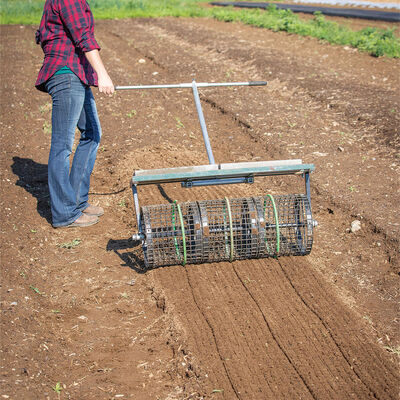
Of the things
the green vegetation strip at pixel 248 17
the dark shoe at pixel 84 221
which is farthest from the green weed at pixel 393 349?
the green vegetation strip at pixel 248 17

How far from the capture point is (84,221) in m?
6.14

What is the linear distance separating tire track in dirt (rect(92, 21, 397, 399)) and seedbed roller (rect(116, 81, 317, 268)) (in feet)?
0.55

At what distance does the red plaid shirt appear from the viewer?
5121 mm

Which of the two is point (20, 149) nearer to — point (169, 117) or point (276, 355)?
point (169, 117)

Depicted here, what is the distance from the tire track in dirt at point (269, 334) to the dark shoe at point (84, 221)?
1302mm

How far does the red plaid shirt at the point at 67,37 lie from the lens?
512 centimetres

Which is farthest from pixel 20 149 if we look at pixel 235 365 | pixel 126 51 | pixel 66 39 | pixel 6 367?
pixel 126 51

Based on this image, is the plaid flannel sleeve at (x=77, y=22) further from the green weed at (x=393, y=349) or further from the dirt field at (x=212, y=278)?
the green weed at (x=393, y=349)

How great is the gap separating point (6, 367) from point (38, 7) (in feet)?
68.6

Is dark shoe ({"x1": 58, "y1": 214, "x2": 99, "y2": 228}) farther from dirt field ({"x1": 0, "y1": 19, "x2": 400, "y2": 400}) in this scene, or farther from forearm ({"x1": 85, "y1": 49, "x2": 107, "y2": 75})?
forearm ({"x1": 85, "y1": 49, "x2": 107, "y2": 75})

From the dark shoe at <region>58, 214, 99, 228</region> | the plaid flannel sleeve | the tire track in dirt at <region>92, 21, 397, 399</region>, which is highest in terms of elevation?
the plaid flannel sleeve

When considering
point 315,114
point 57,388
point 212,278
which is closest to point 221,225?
point 212,278

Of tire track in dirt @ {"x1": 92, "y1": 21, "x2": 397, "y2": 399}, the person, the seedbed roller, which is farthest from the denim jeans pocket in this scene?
tire track in dirt @ {"x1": 92, "y1": 21, "x2": 397, "y2": 399}

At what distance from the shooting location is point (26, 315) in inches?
177
